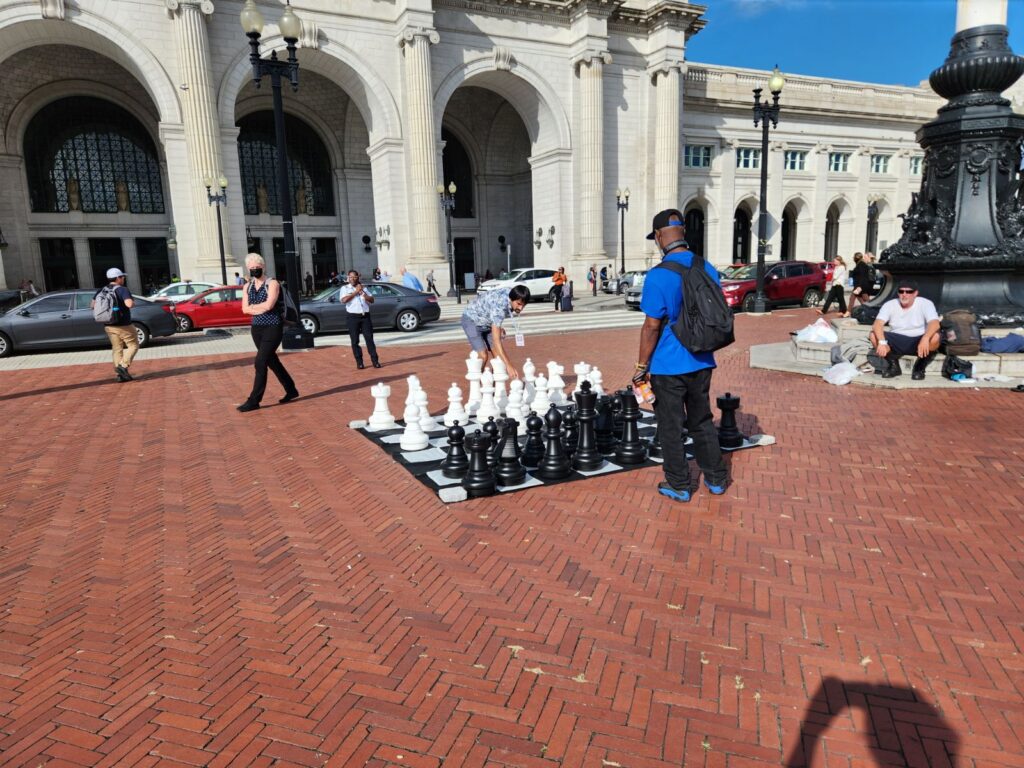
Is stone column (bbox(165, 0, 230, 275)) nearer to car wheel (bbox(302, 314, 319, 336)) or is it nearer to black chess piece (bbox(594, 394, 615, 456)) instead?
car wheel (bbox(302, 314, 319, 336))

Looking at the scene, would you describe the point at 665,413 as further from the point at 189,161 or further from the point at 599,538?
the point at 189,161

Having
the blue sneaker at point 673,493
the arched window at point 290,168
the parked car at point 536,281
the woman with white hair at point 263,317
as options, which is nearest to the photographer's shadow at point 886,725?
the blue sneaker at point 673,493

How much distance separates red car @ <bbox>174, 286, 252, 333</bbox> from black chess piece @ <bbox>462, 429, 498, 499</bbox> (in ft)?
52.9

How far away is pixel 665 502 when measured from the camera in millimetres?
4656

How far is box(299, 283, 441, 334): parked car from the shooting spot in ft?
55.9

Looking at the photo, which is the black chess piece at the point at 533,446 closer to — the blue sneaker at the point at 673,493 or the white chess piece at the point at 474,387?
the blue sneaker at the point at 673,493

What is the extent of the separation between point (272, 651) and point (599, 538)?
2055mm

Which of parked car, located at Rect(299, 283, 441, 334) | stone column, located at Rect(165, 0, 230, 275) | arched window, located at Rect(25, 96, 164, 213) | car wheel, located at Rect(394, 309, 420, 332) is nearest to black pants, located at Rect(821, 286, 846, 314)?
parked car, located at Rect(299, 283, 441, 334)

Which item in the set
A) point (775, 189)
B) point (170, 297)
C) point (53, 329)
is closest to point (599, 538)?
point (53, 329)

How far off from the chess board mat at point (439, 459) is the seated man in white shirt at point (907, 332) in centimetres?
370

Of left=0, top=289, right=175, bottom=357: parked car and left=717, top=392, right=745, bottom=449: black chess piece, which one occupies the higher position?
left=0, top=289, right=175, bottom=357: parked car

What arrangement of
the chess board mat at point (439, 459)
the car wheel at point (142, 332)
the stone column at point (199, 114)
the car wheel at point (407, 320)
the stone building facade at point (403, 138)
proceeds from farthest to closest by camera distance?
the stone building facade at point (403, 138)
the stone column at point (199, 114)
the car wheel at point (407, 320)
the car wheel at point (142, 332)
the chess board mat at point (439, 459)

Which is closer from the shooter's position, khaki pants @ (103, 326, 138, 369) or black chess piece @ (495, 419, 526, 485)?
black chess piece @ (495, 419, 526, 485)

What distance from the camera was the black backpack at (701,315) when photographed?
4.30m
